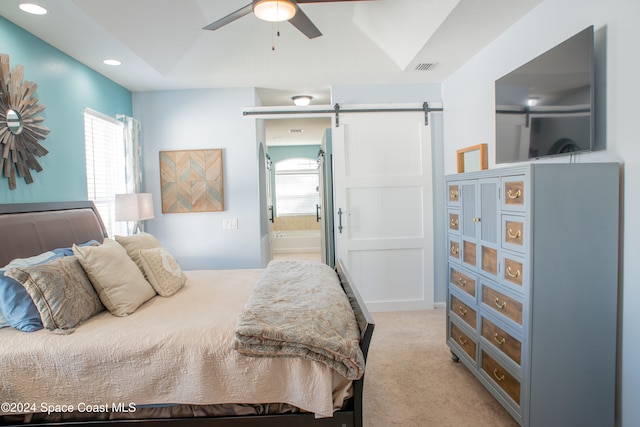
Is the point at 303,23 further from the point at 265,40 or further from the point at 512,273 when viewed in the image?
the point at 512,273

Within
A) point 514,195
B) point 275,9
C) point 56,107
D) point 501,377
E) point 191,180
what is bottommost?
point 501,377

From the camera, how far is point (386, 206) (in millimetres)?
4164

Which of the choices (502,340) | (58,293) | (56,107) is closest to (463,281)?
(502,340)

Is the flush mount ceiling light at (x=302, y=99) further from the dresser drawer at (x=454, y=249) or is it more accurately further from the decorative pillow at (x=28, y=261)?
the decorative pillow at (x=28, y=261)

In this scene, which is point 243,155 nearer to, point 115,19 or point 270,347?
point 115,19

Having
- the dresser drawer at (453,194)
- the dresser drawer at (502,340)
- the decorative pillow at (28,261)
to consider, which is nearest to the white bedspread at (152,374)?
the decorative pillow at (28,261)

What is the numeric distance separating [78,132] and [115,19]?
1.01m

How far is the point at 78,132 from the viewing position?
3.06m

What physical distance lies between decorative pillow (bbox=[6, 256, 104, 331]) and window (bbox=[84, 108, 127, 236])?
63.2 inches

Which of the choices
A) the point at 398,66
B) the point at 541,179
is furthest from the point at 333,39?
the point at 541,179

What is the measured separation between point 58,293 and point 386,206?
10.2ft

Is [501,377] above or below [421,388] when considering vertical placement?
above

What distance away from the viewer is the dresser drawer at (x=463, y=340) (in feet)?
8.34

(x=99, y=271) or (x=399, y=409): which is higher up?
(x=99, y=271)
